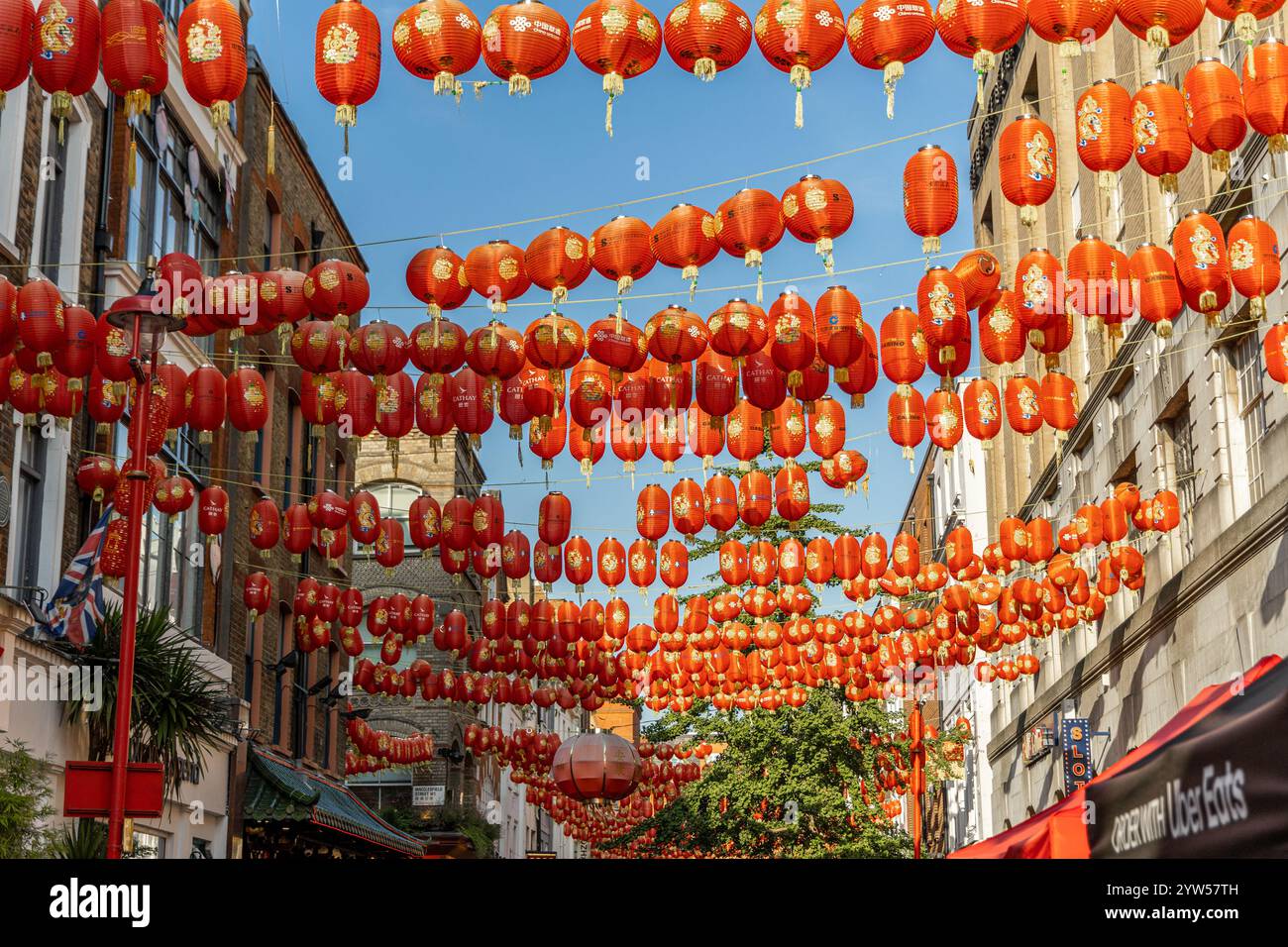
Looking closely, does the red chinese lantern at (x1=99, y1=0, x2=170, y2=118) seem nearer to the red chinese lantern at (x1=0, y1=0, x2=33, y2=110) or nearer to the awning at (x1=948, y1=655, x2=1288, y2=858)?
the red chinese lantern at (x1=0, y1=0, x2=33, y2=110)

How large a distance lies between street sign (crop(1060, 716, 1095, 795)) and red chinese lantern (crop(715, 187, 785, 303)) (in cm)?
1650

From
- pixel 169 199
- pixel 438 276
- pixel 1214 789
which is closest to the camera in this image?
pixel 1214 789

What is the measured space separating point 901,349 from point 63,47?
8.76 metres

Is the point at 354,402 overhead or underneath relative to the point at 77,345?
overhead

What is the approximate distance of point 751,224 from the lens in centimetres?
1344

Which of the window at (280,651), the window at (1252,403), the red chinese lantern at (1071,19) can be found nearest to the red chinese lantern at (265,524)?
the window at (280,651)

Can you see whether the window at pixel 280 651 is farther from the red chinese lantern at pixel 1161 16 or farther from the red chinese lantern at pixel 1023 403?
the red chinese lantern at pixel 1161 16

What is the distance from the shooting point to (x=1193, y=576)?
822 inches

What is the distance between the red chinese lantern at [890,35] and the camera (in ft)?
37.8

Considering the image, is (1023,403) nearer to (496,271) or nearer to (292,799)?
(496,271)

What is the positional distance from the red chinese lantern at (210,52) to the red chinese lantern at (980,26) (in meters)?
5.85

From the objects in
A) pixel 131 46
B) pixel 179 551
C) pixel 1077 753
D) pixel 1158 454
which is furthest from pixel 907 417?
pixel 179 551
